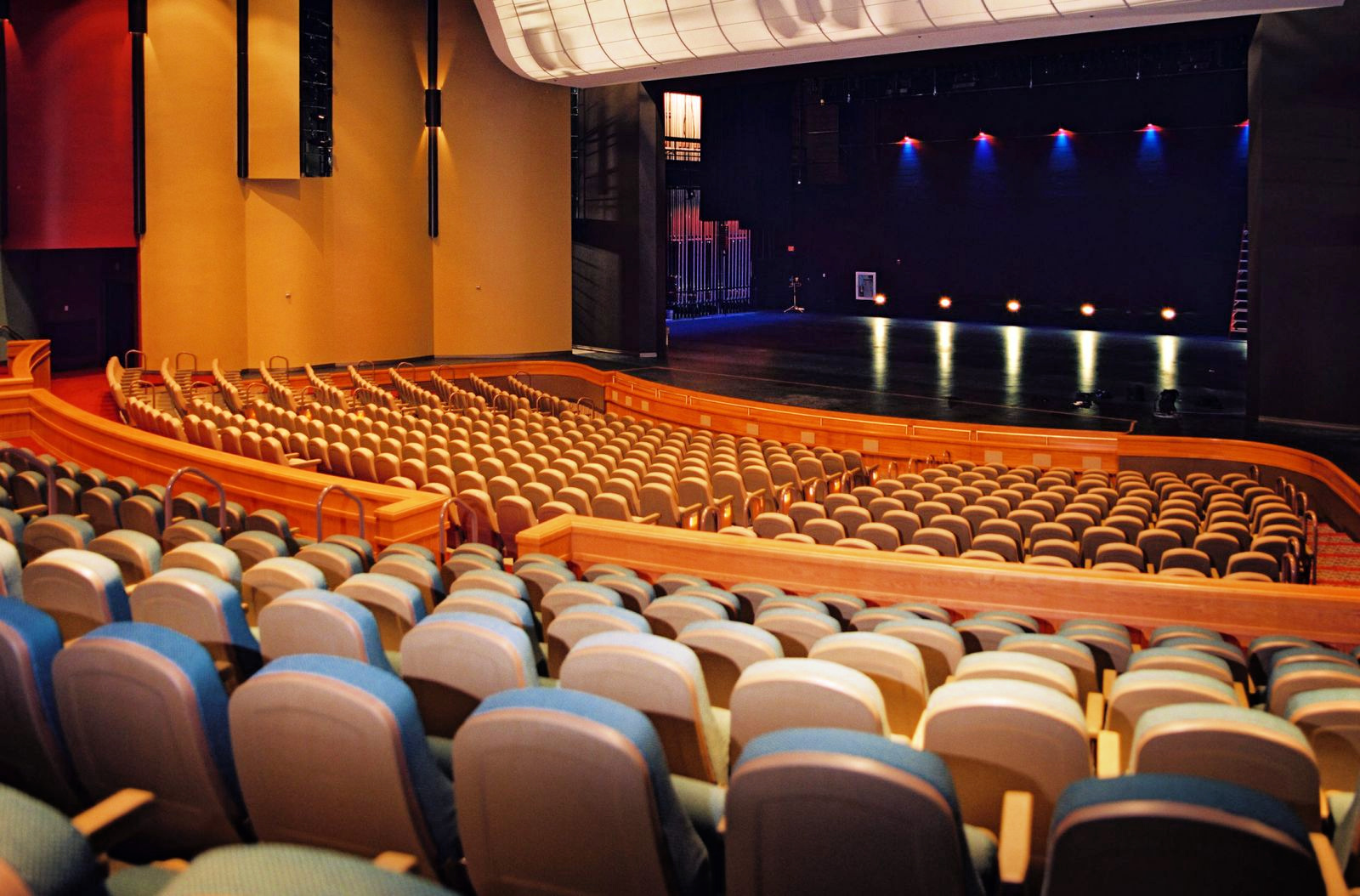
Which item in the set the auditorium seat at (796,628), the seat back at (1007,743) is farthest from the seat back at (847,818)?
the auditorium seat at (796,628)

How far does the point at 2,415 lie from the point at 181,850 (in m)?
11.2

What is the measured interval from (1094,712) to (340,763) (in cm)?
238

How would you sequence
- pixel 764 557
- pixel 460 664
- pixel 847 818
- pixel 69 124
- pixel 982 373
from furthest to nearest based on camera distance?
1. pixel 982 373
2. pixel 69 124
3. pixel 764 557
4. pixel 460 664
5. pixel 847 818

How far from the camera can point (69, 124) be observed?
661 inches

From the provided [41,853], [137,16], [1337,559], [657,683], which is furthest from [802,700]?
[137,16]

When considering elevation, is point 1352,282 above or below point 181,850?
above

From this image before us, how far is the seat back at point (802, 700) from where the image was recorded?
8.09ft

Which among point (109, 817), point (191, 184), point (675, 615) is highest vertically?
point (191, 184)

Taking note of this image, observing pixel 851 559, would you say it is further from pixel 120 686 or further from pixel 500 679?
pixel 120 686

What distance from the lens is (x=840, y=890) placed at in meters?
1.81

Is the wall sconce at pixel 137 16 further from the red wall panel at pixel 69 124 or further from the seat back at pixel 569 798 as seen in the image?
the seat back at pixel 569 798

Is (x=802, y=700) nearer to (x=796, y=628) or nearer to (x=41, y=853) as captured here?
(x=41, y=853)

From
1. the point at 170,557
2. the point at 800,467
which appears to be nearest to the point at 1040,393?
the point at 800,467

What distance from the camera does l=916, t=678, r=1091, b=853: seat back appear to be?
7.63ft
